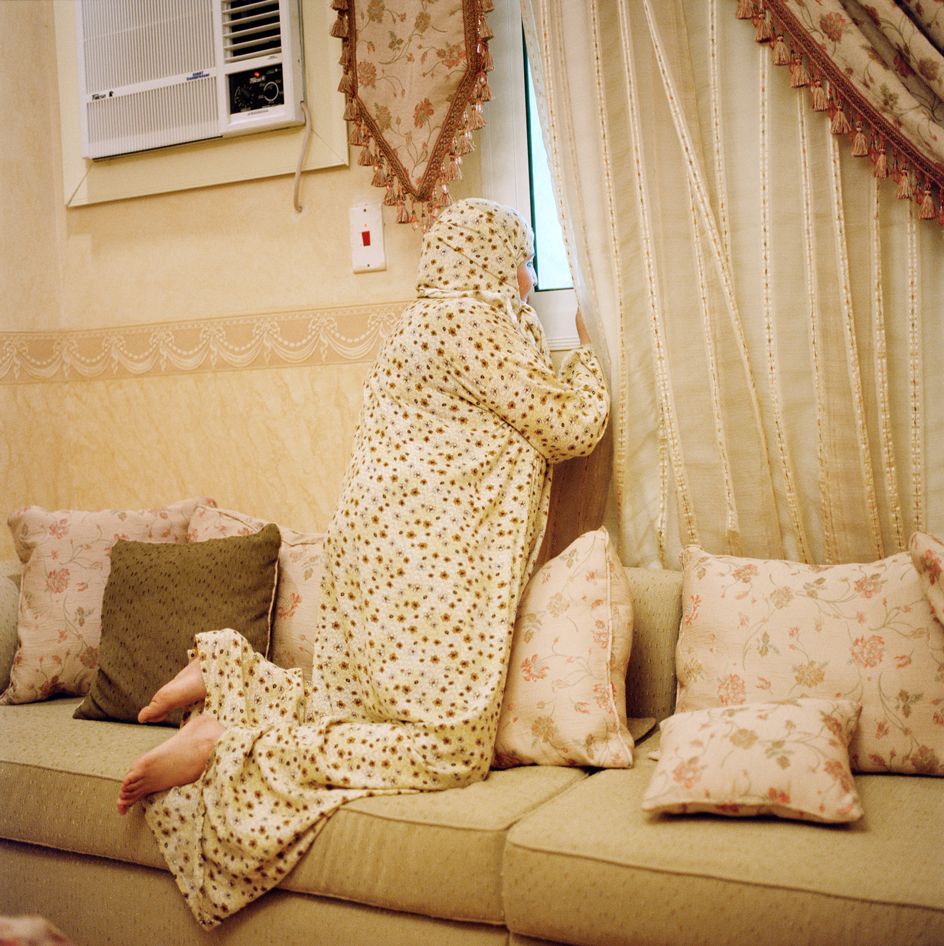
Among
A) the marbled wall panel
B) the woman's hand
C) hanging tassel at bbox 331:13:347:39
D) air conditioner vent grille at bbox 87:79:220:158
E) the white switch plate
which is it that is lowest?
the marbled wall panel

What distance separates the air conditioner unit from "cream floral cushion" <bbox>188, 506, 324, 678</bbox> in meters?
1.05

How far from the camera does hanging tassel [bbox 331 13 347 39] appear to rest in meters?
2.41

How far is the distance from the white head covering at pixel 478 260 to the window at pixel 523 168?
344 mm

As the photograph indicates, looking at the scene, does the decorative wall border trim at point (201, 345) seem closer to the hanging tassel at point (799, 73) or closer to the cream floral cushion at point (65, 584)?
the cream floral cushion at point (65, 584)

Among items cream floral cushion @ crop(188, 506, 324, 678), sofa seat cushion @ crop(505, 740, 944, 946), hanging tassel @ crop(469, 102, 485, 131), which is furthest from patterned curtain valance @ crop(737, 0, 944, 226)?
cream floral cushion @ crop(188, 506, 324, 678)

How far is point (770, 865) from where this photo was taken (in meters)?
1.35

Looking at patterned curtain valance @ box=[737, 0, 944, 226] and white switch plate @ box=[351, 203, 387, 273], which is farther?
white switch plate @ box=[351, 203, 387, 273]

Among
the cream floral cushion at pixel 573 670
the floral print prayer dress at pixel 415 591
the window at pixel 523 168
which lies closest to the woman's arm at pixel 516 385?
the floral print prayer dress at pixel 415 591

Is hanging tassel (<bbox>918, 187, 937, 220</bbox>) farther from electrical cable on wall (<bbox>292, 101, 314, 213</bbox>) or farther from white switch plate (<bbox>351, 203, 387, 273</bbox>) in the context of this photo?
electrical cable on wall (<bbox>292, 101, 314, 213</bbox>)

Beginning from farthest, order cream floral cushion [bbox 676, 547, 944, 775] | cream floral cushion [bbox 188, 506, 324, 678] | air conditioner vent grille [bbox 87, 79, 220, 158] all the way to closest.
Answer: air conditioner vent grille [bbox 87, 79, 220, 158] → cream floral cushion [bbox 188, 506, 324, 678] → cream floral cushion [bbox 676, 547, 944, 775]

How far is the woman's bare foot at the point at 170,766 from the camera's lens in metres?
1.72

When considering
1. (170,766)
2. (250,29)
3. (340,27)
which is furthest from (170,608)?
(250,29)

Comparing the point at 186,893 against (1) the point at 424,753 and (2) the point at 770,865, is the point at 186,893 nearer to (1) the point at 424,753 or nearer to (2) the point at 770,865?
(1) the point at 424,753

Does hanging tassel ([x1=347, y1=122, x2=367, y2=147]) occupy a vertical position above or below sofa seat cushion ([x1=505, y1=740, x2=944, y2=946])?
above
